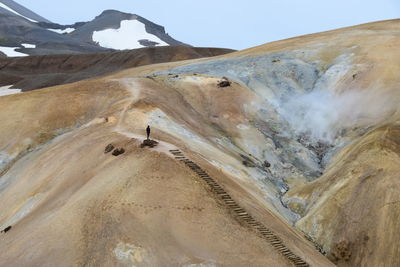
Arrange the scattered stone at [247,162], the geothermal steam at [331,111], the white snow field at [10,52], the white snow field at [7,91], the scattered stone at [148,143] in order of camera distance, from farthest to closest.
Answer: the white snow field at [10,52]
the white snow field at [7,91]
the geothermal steam at [331,111]
the scattered stone at [247,162]
the scattered stone at [148,143]

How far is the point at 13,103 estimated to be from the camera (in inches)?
1945

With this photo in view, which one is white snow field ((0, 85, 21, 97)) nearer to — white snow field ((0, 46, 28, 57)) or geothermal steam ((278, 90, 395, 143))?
white snow field ((0, 46, 28, 57))

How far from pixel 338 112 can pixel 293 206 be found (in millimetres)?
15822

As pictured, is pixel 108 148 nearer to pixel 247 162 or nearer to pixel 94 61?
pixel 247 162

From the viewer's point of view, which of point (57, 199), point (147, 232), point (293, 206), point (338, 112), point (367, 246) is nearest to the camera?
point (147, 232)

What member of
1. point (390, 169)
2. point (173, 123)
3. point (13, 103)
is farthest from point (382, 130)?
point (13, 103)

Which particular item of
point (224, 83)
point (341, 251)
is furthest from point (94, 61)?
point (341, 251)

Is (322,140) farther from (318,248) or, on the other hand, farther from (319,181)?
(318,248)

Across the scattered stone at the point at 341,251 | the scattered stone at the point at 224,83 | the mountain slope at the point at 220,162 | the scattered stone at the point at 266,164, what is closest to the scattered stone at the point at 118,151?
the mountain slope at the point at 220,162

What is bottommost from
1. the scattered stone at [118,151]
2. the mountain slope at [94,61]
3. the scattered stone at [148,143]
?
the mountain slope at [94,61]

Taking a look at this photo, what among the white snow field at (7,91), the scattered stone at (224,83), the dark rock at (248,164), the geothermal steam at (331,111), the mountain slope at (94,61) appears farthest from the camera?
the mountain slope at (94,61)

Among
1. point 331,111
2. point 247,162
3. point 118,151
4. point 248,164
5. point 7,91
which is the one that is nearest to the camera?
point 118,151

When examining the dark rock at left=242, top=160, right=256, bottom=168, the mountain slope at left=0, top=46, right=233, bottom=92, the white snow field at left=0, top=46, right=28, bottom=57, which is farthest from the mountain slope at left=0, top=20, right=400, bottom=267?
the white snow field at left=0, top=46, right=28, bottom=57

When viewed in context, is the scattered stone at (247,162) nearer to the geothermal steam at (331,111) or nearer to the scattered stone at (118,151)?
the geothermal steam at (331,111)
